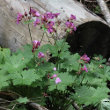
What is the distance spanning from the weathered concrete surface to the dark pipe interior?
122mm

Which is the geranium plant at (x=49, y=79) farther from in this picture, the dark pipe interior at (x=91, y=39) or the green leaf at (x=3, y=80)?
the dark pipe interior at (x=91, y=39)

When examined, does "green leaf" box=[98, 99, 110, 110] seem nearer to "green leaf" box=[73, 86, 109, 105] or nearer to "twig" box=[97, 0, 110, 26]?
"green leaf" box=[73, 86, 109, 105]

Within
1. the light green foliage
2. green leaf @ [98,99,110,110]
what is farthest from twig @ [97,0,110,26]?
green leaf @ [98,99,110,110]

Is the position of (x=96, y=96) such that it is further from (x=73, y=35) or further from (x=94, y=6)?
(x=94, y=6)

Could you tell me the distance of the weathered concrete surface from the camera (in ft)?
10.3

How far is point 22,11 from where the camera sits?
3.21m

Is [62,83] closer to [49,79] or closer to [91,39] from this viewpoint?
[49,79]

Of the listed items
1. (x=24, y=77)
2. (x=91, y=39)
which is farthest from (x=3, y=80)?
(x=91, y=39)

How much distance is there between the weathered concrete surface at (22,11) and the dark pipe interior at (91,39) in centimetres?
12

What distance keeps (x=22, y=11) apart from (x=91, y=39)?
1110 mm

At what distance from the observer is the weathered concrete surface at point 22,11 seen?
123 inches

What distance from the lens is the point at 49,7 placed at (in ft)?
10.7

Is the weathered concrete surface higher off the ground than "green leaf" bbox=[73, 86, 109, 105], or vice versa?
the weathered concrete surface

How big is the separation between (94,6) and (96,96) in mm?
3383
